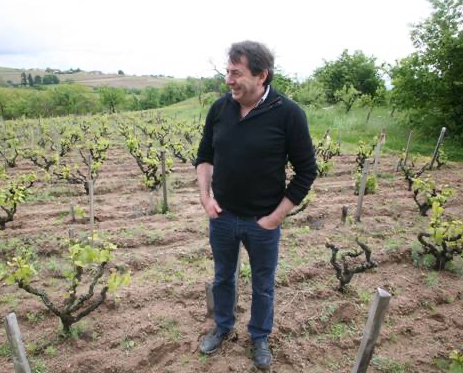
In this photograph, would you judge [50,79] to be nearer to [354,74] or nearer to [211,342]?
[354,74]

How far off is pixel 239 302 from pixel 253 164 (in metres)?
1.94

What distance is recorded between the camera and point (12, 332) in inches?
80.3

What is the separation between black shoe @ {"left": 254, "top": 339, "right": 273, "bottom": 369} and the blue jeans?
51mm

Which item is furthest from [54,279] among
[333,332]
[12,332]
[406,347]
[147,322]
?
[406,347]

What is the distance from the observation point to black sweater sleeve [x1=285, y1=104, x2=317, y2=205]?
2.12m

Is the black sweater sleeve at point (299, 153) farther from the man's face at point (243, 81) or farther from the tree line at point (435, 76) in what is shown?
the tree line at point (435, 76)

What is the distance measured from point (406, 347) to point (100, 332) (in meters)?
2.85

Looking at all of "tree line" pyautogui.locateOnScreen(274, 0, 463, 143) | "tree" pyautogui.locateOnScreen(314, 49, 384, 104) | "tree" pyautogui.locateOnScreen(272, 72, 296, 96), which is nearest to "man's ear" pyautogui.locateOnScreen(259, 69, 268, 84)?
"tree line" pyautogui.locateOnScreen(274, 0, 463, 143)

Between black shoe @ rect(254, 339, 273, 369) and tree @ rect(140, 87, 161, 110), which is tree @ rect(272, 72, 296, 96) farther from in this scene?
tree @ rect(140, 87, 161, 110)

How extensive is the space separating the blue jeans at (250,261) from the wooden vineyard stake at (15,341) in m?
1.35

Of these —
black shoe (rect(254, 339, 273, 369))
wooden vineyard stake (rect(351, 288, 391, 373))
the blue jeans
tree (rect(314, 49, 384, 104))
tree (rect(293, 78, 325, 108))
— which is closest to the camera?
wooden vineyard stake (rect(351, 288, 391, 373))

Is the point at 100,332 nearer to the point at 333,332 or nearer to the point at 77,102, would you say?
the point at 333,332

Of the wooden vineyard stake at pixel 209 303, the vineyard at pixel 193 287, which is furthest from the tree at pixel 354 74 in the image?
the wooden vineyard stake at pixel 209 303

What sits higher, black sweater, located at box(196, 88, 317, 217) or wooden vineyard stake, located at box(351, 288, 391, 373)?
black sweater, located at box(196, 88, 317, 217)
